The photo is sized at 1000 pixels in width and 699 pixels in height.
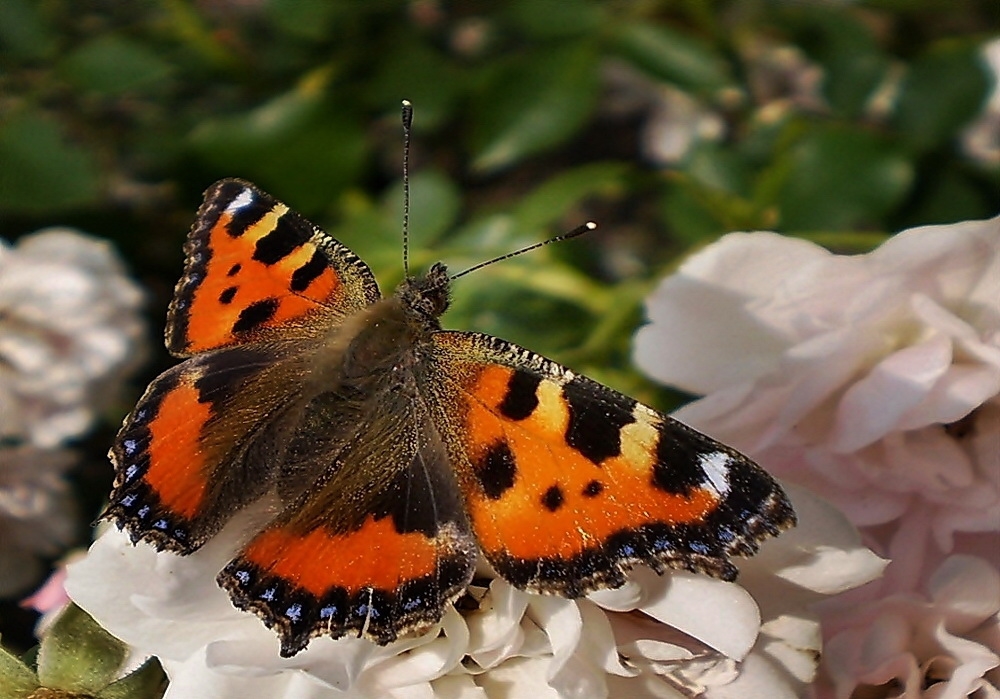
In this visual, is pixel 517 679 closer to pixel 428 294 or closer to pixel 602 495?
pixel 602 495

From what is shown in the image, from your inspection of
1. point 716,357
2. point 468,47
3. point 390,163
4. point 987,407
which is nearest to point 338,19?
point 468,47

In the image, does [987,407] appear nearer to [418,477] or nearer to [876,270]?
[876,270]

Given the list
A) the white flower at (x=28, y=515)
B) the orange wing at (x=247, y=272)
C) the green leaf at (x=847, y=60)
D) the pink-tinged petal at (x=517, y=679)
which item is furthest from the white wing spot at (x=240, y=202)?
the green leaf at (x=847, y=60)

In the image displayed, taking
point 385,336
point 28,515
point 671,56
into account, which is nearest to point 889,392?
point 385,336

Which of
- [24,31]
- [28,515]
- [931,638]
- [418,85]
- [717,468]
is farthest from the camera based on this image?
[418,85]

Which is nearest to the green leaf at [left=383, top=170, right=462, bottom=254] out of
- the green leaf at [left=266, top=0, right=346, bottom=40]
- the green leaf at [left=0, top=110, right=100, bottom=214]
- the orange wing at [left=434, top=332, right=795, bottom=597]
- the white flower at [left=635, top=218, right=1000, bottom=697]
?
the green leaf at [left=266, top=0, right=346, bottom=40]

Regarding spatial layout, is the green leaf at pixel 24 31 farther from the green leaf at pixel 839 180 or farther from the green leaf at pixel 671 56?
the green leaf at pixel 839 180
